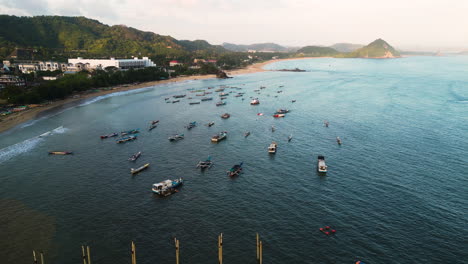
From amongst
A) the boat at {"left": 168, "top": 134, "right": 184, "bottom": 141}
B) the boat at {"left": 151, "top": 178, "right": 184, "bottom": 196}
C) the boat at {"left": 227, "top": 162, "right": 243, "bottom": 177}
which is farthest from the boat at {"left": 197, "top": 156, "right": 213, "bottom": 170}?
the boat at {"left": 168, "top": 134, "right": 184, "bottom": 141}

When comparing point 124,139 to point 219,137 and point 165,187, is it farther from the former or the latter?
point 165,187

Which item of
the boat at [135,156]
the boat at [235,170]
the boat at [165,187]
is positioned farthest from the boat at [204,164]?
the boat at [135,156]

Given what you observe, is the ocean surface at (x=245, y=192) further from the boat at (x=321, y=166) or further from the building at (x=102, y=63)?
the building at (x=102, y=63)

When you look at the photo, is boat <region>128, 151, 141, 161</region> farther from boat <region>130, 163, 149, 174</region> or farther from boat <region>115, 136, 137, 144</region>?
boat <region>115, 136, 137, 144</region>

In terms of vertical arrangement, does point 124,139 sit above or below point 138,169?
above

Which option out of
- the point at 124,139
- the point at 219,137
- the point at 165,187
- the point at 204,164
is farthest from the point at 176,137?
the point at 165,187

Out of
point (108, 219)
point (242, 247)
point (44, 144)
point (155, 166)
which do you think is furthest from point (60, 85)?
point (242, 247)
